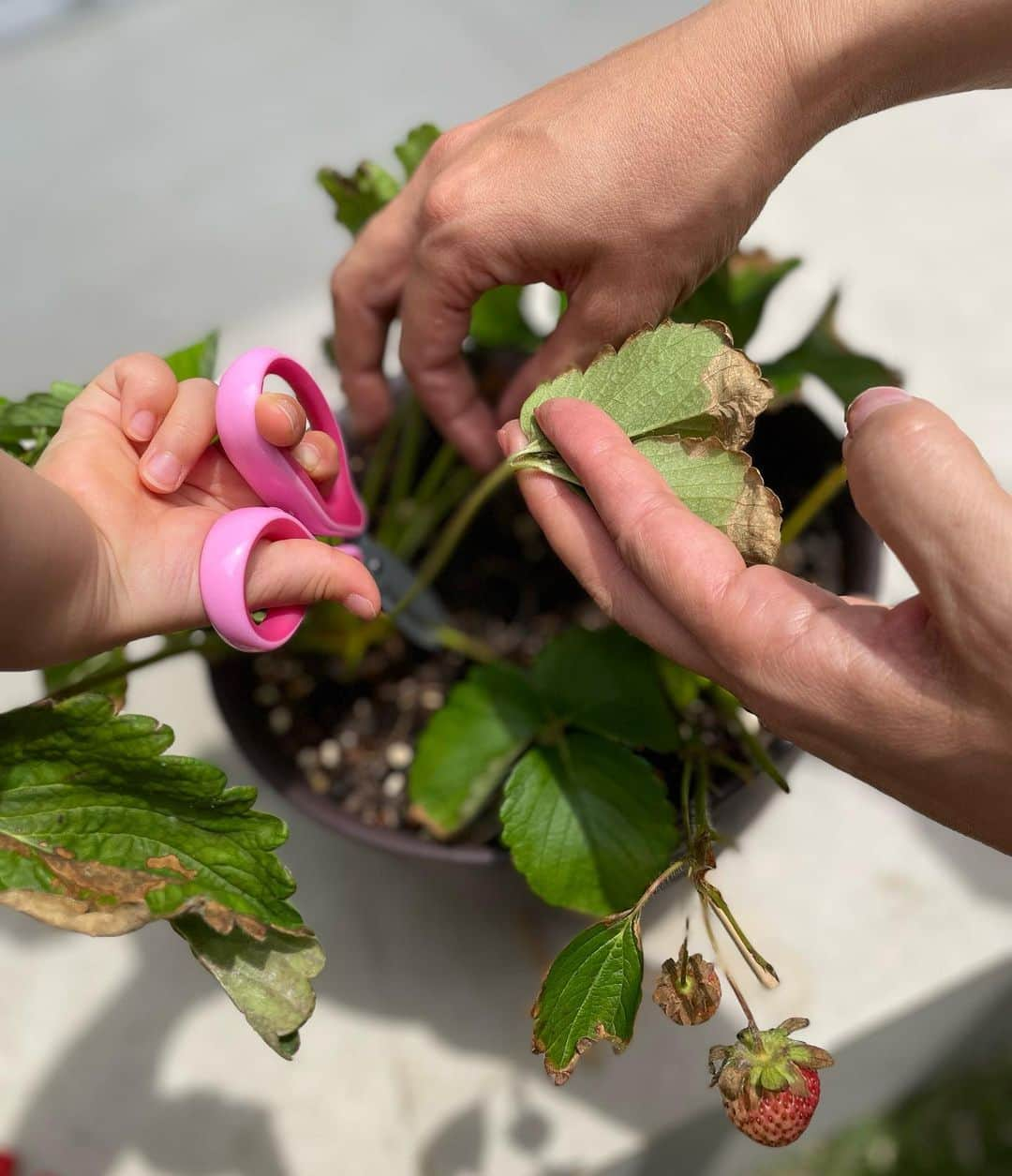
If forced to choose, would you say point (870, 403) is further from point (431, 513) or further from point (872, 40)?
point (431, 513)

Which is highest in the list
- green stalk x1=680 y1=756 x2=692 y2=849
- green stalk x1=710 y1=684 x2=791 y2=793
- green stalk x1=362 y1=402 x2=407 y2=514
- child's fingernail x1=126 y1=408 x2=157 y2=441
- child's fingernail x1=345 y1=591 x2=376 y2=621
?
child's fingernail x1=126 y1=408 x2=157 y2=441

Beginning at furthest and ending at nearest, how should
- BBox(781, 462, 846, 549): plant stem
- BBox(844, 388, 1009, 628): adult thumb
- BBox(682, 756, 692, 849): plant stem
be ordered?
1. BBox(781, 462, 846, 549): plant stem
2. BBox(682, 756, 692, 849): plant stem
3. BBox(844, 388, 1009, 628): adult thumb

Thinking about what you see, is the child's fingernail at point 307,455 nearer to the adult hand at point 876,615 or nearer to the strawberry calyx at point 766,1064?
the adult hand at point 876,615

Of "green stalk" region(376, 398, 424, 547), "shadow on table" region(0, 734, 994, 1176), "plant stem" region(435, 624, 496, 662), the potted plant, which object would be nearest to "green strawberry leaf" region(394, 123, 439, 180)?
the potted plant

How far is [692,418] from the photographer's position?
38 centimetres

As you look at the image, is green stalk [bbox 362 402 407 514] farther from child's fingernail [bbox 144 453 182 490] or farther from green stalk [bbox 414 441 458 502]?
child's fingernail [bbox 144 453 182 490]

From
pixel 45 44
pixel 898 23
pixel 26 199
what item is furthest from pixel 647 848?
pixel 45 44

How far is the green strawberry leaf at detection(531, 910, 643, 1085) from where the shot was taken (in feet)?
1.18

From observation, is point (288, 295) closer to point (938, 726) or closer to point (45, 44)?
point (45, 44)

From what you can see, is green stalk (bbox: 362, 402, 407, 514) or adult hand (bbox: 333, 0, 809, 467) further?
green stalk (bbox: 362, 402, 407, 514)

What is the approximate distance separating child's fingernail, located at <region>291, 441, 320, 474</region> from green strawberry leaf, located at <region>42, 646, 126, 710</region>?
4.5 inches

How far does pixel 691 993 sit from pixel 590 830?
0.32 ft

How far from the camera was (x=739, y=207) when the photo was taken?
417mm

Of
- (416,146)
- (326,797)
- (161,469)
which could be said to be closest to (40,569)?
(161,469)
